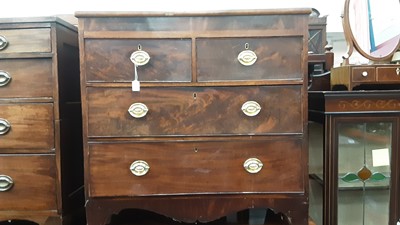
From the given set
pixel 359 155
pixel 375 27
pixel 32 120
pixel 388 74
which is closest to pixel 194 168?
pixel 32 120

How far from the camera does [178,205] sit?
127 cm

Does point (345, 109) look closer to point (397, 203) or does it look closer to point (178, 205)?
point (397, 203)

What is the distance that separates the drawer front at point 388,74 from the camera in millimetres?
1405

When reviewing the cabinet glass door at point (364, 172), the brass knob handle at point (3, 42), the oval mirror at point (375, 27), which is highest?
the oval mirror at point (375, 27)

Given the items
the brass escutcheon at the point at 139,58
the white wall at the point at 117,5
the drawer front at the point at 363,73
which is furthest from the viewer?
the white wall at the point at 117,5

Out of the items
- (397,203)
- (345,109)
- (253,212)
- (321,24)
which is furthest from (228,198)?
(321,24)

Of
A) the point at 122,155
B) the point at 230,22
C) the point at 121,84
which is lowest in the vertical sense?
the point at 122,155

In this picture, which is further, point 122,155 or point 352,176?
point 352,176

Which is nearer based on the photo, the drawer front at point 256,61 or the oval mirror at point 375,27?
the drawer front at point 256,61

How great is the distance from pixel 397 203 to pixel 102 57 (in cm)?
127

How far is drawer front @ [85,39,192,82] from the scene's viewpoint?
122cm

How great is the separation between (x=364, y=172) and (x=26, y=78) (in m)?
1.38

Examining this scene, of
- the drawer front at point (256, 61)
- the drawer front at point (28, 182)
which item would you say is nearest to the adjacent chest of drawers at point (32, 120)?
the drawer front at point (28, 182)

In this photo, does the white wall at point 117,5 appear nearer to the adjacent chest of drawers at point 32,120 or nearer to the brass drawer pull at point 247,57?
the adjacent chest of drawers at point 32,120
